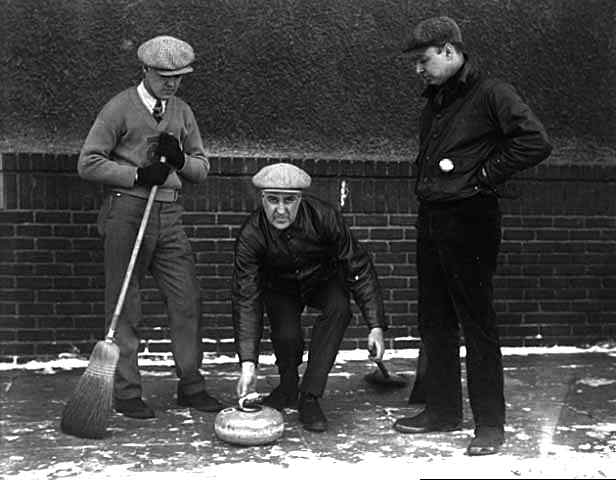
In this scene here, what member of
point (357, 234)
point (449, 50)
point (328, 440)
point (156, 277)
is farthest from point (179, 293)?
point (449, 50)

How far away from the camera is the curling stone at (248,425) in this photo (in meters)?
4.99

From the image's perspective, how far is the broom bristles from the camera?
5.20m

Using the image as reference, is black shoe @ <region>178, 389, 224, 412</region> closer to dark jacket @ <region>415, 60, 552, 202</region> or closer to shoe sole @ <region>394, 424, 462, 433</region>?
shoe sole @ <region>394, 424, 462, 433</region>

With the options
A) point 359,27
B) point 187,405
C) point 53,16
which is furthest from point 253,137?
point 187,405

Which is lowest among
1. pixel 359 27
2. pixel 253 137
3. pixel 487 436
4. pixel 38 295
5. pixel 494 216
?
pixel 487 436

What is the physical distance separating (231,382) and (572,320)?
2.54 meters

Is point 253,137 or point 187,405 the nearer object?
point 187,405

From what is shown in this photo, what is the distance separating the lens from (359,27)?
23.6 ft

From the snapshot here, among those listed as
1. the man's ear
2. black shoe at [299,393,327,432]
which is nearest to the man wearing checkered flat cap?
black shoe at [299,393,327,432]

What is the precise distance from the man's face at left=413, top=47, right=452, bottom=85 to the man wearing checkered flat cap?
132cm

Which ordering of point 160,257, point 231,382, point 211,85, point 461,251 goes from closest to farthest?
1. point 461,251
2. point 160,257
3. point 231,382
4. point 211,85

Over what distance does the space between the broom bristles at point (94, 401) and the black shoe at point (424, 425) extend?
4.81ft

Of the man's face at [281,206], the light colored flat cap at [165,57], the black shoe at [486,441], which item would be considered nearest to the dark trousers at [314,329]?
the man's face at [281,206]

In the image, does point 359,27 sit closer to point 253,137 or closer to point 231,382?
point 253,137
